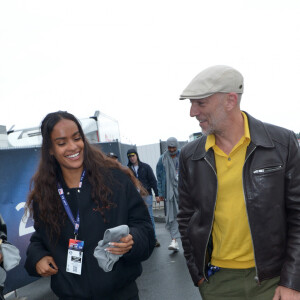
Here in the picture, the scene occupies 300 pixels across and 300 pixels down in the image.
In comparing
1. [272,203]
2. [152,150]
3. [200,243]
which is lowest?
[152,150]

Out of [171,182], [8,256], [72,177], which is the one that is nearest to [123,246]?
[72,177]

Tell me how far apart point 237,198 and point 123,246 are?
74cm

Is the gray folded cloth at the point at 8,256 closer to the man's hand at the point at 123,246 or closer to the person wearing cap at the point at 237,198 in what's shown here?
the man's hand at the point at 123,246

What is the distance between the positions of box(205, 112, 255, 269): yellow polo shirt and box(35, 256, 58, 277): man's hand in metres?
1.05

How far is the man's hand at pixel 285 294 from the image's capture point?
6.13 feet

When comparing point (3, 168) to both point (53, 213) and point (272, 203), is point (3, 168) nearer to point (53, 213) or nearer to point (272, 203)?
point (53, 213)

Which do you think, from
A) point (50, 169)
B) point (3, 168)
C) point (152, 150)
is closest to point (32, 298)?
point (3, 168)

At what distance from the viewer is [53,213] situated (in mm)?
2189

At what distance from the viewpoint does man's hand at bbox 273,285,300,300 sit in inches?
73.5

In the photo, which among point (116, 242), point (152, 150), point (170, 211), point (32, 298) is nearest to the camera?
point (116, 242)

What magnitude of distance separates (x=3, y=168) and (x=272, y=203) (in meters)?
3.29

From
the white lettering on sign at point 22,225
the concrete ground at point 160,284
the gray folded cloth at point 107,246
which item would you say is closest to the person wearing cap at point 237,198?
the gray folded cloth at point 107,246

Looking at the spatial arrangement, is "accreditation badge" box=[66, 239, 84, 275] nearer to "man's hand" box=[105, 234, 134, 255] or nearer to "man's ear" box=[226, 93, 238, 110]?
"man's hand" box=[105, 234, 134, 255]

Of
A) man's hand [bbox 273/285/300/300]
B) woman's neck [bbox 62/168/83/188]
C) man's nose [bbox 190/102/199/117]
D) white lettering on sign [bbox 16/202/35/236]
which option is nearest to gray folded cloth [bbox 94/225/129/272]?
woman's neck [bbox 62/168/83/188]
